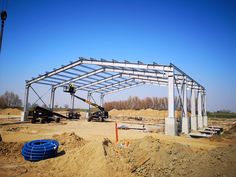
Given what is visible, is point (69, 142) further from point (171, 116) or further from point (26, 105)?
point (26, 105)

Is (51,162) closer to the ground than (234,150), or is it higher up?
closer to the ground

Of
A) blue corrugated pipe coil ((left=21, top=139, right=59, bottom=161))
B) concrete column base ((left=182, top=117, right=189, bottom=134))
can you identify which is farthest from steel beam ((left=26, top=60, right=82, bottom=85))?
blue corrugated pipe coil ((left=21, top=139, right=59, bottom=161))

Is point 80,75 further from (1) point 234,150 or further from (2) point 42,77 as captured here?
(1) point 234,150

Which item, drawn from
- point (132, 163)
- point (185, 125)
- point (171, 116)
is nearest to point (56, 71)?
point (171, 116)

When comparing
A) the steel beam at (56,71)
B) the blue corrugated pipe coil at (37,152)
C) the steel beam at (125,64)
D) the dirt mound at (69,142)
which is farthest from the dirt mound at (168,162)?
the steel beam at (56,71)

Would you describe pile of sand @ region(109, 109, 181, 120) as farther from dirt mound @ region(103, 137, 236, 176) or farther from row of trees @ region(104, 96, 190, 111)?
dirt mound @ region(103, 137, 236, 176)

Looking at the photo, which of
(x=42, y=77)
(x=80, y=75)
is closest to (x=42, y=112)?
(x=42, y=77)

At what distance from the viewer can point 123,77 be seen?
26.5m

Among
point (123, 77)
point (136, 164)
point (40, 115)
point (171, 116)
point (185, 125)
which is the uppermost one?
point (123, 77)

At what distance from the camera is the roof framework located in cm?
1868

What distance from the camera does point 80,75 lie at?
25.1 m

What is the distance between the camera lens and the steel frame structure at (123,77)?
16644 millimetres

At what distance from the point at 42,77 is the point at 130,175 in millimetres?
22640

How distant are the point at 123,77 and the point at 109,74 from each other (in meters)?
2.37
